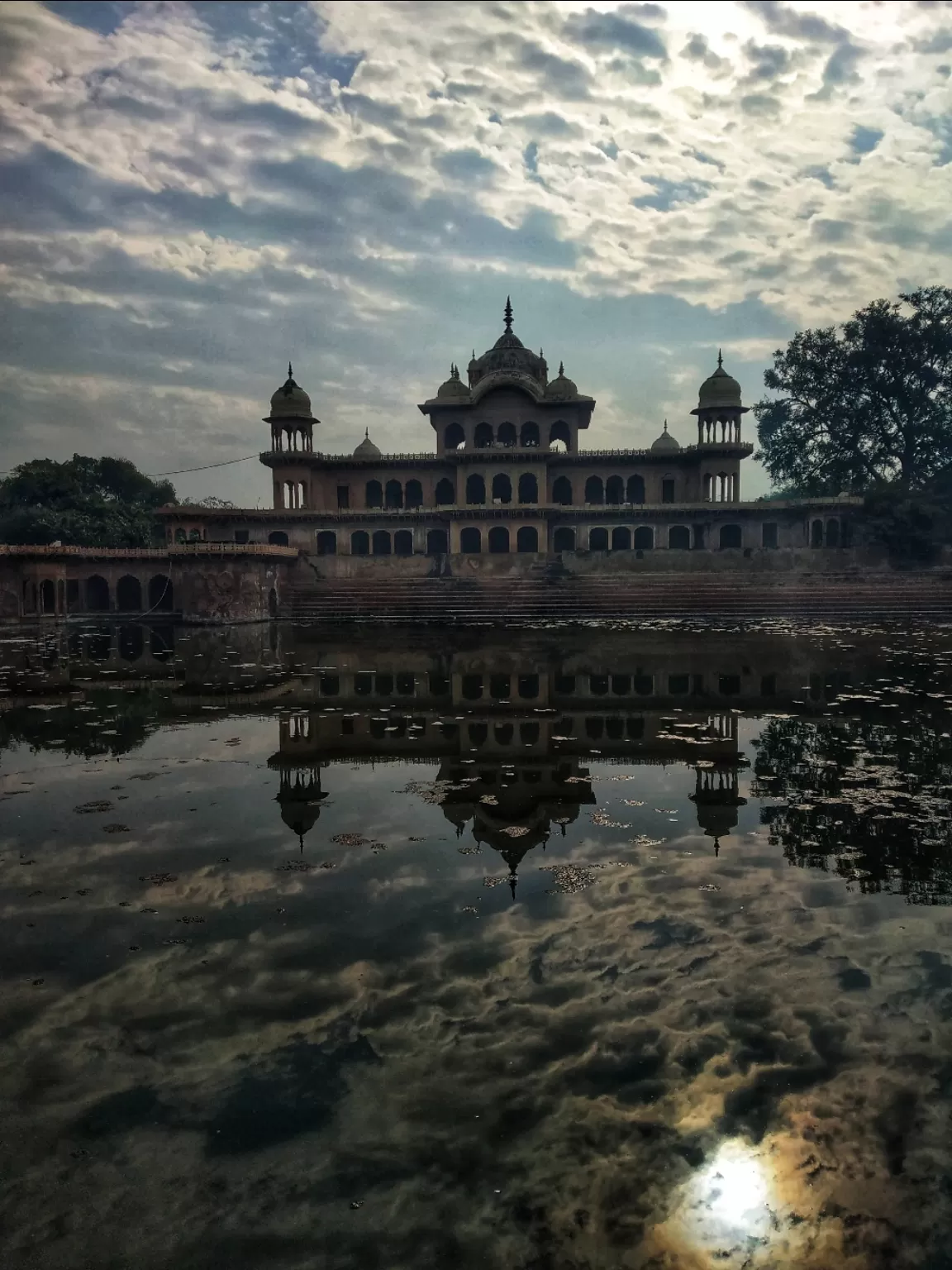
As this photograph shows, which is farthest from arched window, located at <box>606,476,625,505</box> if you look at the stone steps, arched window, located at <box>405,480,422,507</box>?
the stone steps

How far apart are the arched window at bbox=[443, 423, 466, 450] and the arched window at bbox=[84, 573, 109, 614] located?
19.6 meters

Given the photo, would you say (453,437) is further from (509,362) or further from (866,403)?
(866,403)

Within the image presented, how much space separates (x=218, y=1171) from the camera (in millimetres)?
3230

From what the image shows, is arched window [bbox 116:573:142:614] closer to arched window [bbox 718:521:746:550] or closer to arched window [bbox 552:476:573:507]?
arched window [bbox 552:476:573:507]

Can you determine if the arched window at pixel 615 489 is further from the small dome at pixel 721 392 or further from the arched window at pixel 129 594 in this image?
the arched window at pixel 129 594

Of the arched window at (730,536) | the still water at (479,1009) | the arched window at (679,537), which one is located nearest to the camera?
the still water at (479,1009)

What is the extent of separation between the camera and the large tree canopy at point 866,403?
145 ft

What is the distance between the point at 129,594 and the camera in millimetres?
42375

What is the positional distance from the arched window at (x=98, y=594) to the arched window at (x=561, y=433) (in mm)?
25003

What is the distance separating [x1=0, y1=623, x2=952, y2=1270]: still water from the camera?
3.00 metres

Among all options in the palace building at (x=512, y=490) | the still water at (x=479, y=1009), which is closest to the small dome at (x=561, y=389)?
the palace building at (x=512, y=490)

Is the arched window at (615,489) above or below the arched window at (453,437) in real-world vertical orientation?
below

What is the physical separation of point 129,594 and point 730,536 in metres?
30.8

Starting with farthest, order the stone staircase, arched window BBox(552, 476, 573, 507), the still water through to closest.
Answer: arched window BBox(552, 476, 573, 507), the stone staircase, the still water
